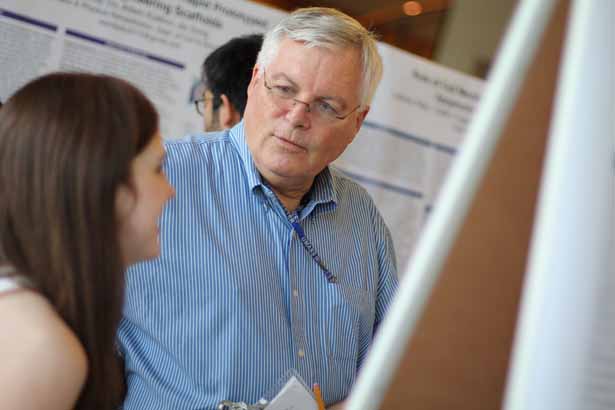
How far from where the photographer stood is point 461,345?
71 centimetres

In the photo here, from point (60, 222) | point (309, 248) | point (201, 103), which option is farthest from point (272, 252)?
point (201, 103)

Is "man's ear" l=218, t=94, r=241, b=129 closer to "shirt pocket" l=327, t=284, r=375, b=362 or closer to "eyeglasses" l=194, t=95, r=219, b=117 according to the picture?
"eyeglasses" l=194, t=95, r=219, b=117

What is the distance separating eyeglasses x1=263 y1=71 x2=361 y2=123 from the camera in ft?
5.26

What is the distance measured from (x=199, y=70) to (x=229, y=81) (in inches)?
19.2

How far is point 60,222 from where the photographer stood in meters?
0.93

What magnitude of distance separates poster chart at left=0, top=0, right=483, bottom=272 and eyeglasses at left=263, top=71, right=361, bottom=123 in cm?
94

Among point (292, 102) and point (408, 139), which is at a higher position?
point (292, 102)

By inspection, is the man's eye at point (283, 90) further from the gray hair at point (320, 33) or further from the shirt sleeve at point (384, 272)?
the shirt sleeve at point (384, 272)

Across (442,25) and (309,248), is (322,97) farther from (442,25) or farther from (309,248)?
(442,25)

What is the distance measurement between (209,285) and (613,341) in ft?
2.74

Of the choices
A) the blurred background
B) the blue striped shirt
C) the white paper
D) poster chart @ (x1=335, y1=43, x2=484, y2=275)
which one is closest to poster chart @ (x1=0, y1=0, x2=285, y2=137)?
poster chart @ (x1=335, y1=43, x2=484, y2=275)

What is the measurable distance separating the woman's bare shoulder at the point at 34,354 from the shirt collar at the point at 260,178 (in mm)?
685

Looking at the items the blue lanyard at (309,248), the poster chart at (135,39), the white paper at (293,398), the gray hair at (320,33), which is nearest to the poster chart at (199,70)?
the poster chart at (135,39)

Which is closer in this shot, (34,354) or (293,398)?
(34,354)
